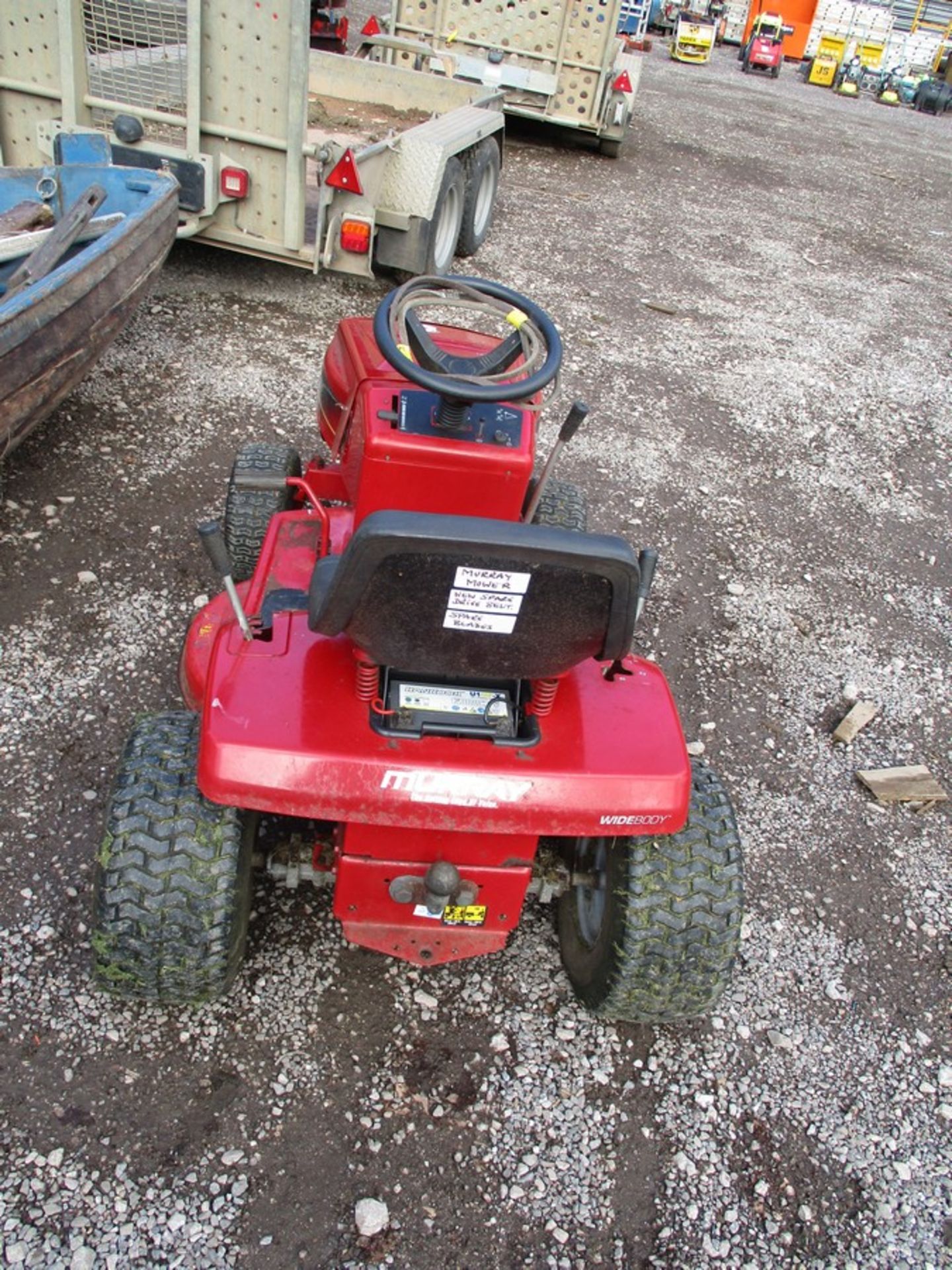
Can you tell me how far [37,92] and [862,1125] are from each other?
6326 mm

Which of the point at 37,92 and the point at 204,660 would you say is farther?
the point at 37,92

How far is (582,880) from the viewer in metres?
2.49

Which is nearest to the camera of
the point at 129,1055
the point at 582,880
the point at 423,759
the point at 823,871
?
the point at 423,759

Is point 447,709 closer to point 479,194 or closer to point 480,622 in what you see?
point 480,622

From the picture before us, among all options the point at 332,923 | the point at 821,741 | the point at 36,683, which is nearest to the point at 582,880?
the point at 332,923

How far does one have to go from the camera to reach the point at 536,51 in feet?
33.1

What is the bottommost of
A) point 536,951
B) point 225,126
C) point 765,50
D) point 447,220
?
point 536,951

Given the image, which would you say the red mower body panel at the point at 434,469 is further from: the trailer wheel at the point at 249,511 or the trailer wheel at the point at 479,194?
the trailer wheel at the point at 479,194

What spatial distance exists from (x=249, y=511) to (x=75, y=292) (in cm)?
128

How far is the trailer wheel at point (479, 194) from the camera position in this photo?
6.98 m

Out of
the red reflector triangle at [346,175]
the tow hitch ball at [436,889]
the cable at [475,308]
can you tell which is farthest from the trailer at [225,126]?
the tow hitch ball at [436,889]

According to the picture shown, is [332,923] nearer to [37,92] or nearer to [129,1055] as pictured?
[129,1055]

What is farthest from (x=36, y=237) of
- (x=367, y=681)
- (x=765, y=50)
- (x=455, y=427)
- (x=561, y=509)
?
(x=765, y=50)

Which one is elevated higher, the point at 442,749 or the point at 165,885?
the point at 442,749
